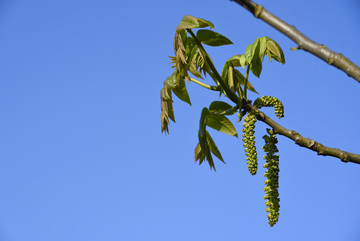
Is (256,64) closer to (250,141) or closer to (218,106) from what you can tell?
(218,106)

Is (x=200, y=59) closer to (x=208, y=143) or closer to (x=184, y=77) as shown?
(x=184, y=77)

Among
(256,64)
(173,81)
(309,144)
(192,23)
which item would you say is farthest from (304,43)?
(256,64)

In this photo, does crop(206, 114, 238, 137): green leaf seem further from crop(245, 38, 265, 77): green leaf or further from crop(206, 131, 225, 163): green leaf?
crop(245, 38, 265, 77): green leaf

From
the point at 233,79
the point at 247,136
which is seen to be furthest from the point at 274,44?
the point at 247,136

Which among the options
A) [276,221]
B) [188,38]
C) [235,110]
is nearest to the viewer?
[276,221]

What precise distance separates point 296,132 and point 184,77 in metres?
0.80

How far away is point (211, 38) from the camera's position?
264cm

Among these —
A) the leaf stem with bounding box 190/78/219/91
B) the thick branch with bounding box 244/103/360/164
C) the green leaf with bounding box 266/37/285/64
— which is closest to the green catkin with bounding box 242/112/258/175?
the thick branch with bounding box 244/103/360/164

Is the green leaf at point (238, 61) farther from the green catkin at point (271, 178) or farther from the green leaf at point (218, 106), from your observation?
the green catkin at point (271, 178)

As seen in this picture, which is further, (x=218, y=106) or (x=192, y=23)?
(x=218, y=106)

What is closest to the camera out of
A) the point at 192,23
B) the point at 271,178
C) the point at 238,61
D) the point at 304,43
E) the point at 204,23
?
the point at 304,43

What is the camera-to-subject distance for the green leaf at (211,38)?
2604 mm

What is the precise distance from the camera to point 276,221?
86.6 inches

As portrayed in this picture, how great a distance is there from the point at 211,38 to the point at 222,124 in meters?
0.53
